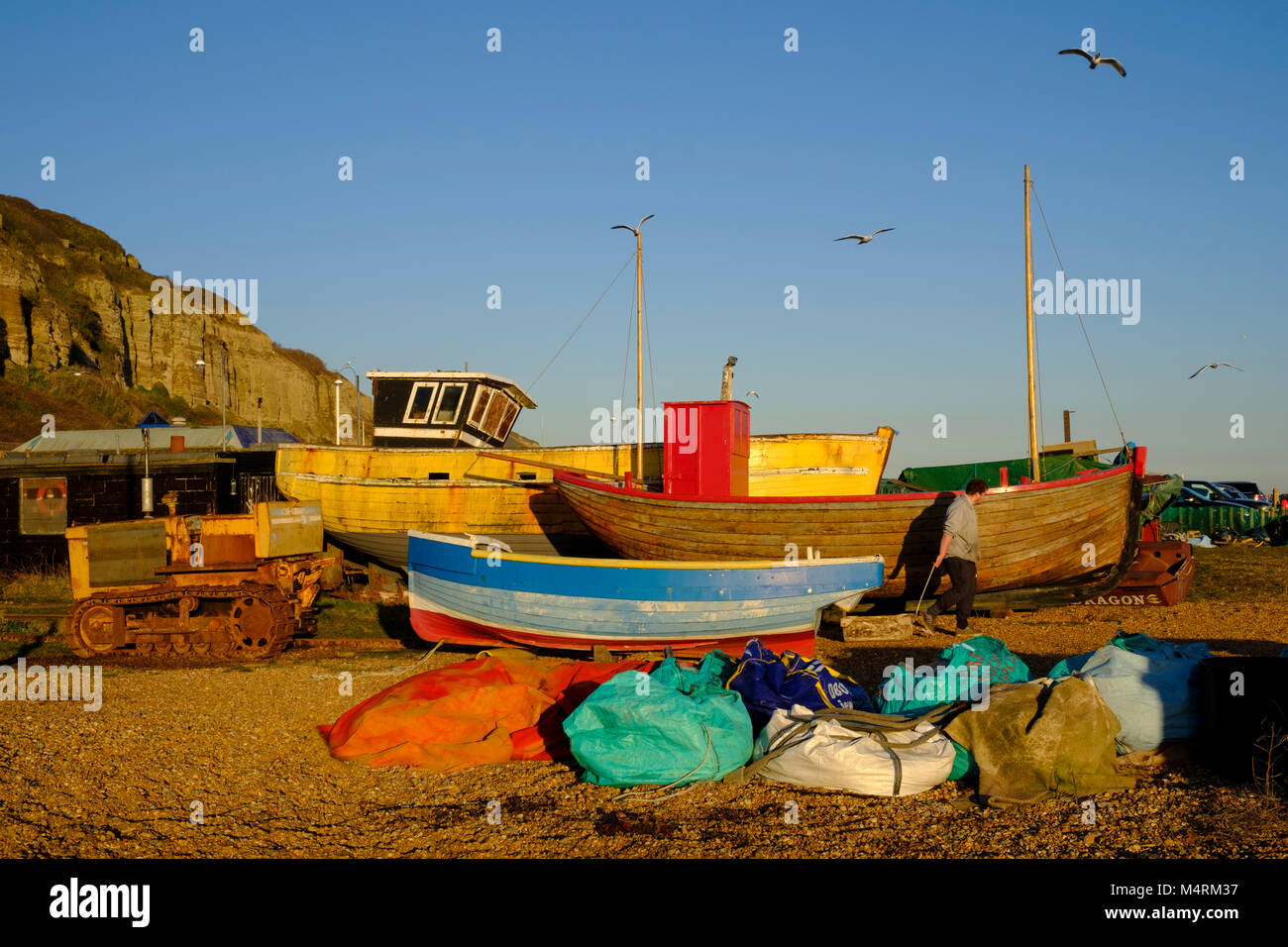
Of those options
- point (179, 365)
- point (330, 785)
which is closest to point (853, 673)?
point (330, 785)

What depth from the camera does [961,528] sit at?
11.7 m

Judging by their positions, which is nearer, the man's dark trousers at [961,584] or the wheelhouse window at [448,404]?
the man's dark trousers at [961,584]

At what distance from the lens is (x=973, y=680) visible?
23.2 ft

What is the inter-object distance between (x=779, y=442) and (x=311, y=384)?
55257 millimetres

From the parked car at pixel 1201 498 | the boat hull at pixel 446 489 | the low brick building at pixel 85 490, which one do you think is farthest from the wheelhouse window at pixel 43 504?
the parked car at pixel 1201 498

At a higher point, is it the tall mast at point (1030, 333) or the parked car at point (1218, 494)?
the tall mast at point (1030, 333)

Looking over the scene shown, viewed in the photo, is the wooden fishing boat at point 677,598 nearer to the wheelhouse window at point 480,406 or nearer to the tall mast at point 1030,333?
the tall mast at point 1030,333

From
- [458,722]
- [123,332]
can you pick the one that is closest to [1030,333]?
[458,722]

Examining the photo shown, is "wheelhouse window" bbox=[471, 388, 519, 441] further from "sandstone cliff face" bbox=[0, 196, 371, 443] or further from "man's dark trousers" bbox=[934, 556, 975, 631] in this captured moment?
"sandstone cliff face" bbox=[0, 196, 371, 443]

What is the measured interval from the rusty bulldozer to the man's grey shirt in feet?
29.4

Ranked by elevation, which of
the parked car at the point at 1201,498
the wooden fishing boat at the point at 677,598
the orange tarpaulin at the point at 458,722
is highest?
the parked car at the point at 1201,498

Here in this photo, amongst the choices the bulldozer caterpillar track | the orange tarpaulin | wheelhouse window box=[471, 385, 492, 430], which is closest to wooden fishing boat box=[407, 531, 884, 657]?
the orange tarpaulin

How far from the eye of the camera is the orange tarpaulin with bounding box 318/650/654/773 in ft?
23.3

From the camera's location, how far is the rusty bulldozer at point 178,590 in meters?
12.2
